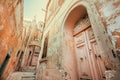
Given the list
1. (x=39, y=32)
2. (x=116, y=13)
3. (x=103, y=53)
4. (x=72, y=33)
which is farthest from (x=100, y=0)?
(x=39, y=32)

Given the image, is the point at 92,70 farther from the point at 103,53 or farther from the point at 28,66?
the point at 28,66

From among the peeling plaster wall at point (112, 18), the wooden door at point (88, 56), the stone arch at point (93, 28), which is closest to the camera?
the peeling plaster wall at point (112, 18)

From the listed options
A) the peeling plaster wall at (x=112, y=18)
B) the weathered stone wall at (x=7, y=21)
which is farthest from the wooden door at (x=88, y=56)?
the weathered stone wall at (x=7, y=21)

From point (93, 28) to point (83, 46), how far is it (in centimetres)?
101

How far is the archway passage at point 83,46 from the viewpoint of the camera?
201 cm

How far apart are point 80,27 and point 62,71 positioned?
1673 millimetres

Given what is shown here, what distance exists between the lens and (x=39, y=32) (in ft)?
42.3

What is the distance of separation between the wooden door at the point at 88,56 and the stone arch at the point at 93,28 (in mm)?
268

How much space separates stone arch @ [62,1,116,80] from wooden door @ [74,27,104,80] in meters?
0.27

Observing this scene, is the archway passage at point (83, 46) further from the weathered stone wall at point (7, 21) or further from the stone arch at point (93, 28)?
the weathered stone wall at point (7, 21)

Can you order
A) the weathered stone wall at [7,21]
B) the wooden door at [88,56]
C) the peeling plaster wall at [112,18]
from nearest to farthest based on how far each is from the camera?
the peeling plaster wall at [112,18], the weathered stone wall at [7,21], the wooden door at [88,56]

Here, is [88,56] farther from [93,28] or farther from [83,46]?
[93,28]

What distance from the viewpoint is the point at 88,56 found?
229cm

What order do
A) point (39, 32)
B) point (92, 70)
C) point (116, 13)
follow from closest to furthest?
point (116, 13), point (92, 70), point (39, 32)
